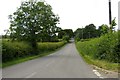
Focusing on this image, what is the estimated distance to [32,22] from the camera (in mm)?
49594

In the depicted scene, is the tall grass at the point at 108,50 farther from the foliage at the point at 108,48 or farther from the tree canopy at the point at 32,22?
the tree canopy at the point at 32,22

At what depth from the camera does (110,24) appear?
27281 millimetres

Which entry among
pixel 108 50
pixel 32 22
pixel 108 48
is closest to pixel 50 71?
pixel 108 50

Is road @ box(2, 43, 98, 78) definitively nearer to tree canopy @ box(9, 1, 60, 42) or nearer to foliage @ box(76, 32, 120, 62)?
foliage @ box(76, 32, 120, 62)

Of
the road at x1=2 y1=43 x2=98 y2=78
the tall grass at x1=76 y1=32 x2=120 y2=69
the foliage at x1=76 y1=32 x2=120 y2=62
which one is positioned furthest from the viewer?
the foliage at x1=76 y1=32 x2=120 y2=62

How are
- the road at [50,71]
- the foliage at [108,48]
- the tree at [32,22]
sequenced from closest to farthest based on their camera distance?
the road at [50,71] → the foliage at [108,48] → the tree at [32,22]

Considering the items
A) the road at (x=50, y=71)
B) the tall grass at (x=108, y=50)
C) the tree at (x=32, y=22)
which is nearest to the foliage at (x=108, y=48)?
the tall grass at (x=108, y=50)

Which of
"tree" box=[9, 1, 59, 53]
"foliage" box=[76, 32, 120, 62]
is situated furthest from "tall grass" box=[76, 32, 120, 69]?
"tree" box=[9, 1, 59, 53]

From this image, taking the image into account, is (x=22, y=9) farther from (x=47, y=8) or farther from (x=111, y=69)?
(x=111, y=69)

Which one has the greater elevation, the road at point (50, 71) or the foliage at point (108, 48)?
the foliage at point (108, 48)

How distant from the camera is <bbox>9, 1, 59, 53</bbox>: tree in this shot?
49.4 metres

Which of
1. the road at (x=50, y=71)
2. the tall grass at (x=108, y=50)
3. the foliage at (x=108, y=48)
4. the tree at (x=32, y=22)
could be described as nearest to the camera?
the road at (x=50, y=71)

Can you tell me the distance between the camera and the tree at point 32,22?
162ft

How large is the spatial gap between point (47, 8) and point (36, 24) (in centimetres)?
369
